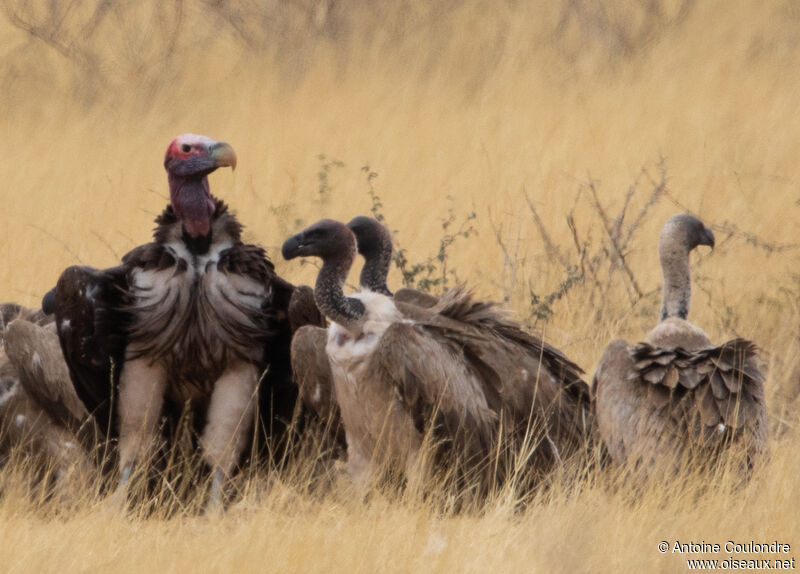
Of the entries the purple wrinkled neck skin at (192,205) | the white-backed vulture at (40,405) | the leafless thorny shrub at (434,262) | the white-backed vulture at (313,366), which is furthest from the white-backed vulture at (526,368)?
the leafless thorny shrub at (434,262)

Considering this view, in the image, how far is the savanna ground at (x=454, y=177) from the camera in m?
6.23

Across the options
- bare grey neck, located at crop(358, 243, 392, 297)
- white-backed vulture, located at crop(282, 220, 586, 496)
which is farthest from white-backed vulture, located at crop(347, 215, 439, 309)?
white-backed vulture, located at crop(282, 220, 586, 496)

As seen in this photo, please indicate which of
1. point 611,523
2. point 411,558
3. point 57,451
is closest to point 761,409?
point 611,523

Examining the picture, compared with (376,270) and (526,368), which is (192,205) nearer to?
(376,270)

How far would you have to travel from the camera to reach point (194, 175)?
732cm

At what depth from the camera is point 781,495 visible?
21.9ft

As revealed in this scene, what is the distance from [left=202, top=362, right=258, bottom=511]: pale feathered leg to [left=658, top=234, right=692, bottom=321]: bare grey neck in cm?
197

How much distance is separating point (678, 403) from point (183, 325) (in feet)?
6.49

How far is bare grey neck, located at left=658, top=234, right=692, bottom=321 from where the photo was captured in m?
8.09

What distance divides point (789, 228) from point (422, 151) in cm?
276

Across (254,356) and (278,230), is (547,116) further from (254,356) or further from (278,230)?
(254,356)

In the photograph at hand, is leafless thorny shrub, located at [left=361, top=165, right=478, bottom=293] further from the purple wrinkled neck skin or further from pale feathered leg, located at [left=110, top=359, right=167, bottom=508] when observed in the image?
pale feathered leg, located at [left=110, top=359, right=167, bottom=508]

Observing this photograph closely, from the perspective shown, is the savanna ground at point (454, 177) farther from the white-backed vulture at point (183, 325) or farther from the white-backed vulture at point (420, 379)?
the white-backed vulture at point (183, 325)

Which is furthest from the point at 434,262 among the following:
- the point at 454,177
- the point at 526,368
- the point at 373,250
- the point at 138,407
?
the point at 138,407
